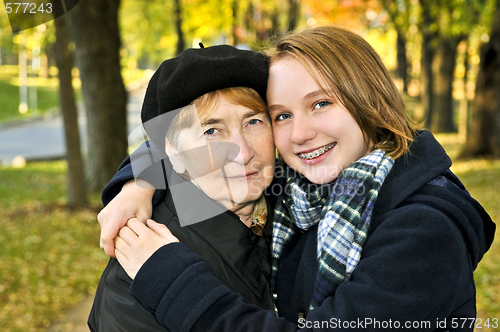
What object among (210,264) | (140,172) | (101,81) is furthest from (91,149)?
(210,264)

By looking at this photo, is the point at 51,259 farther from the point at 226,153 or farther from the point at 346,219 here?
the point at 346,219

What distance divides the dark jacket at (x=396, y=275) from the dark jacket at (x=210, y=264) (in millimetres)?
116

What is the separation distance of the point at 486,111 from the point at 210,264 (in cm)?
1238

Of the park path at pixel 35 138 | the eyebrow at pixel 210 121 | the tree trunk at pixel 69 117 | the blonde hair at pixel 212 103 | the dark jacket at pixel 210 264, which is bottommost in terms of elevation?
the park path at pixel 35 138

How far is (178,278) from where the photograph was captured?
1.72 m

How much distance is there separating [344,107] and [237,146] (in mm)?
489

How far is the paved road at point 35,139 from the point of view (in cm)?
1675

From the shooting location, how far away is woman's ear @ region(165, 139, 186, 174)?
2.12m

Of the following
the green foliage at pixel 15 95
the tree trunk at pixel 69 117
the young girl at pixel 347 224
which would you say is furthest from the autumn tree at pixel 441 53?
the green foliage at pixel 15 95

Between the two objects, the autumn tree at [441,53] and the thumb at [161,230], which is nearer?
the thumb at [161,230]

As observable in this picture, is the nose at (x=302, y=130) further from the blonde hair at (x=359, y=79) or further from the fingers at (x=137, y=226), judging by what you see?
the fingers at (x=137, y=226)

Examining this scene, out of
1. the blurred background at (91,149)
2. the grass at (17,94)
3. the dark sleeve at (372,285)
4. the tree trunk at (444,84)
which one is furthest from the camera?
the grass at (17,94)

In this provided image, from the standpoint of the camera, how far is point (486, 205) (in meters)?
8.64

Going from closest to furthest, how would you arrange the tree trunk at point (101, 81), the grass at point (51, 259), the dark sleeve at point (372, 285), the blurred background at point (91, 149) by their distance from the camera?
the dark sleeve at point (372, 285) < the grass at point (51, 259) < the blurred background at point (91, 149) < the tree trunk at point (101, 81)
